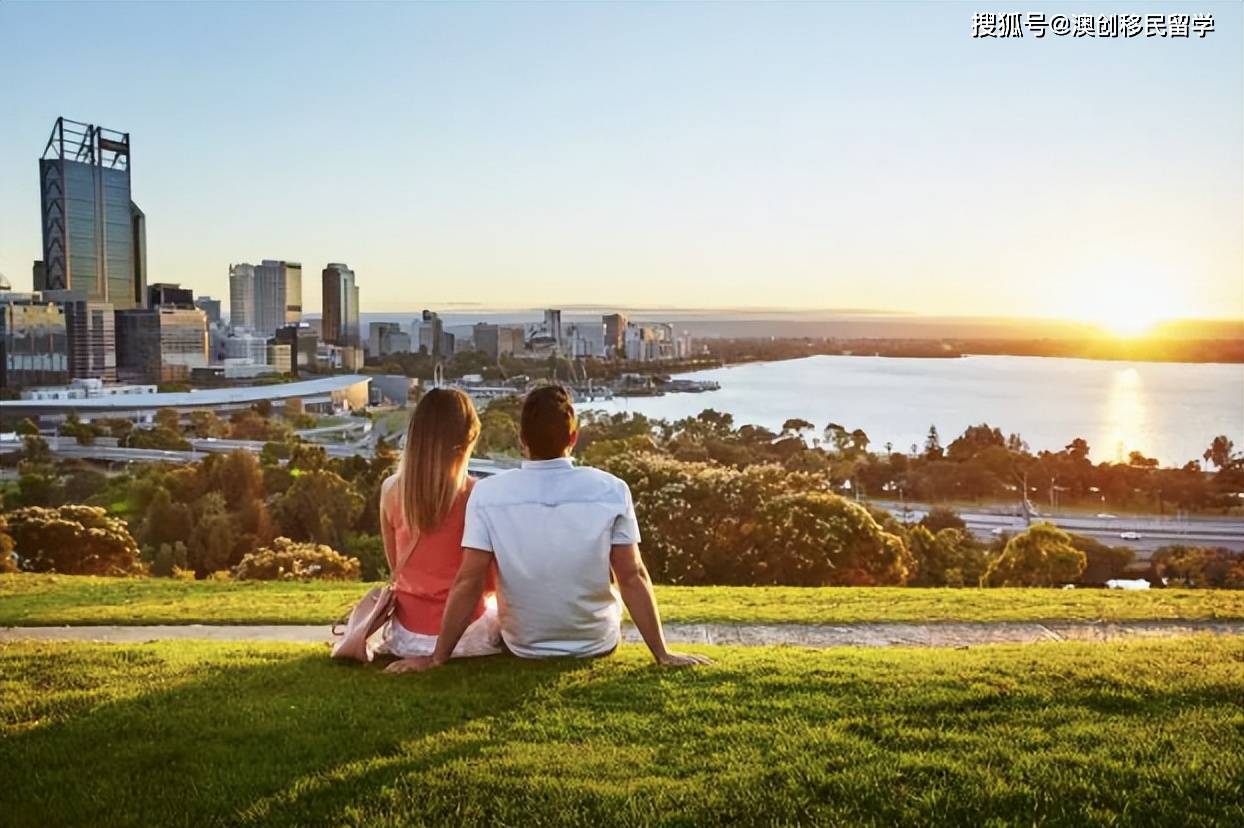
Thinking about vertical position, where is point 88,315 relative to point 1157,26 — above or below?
below

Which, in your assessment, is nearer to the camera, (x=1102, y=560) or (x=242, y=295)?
(x=1102, y=560)

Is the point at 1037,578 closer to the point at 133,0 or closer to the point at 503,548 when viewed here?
the point at 503,548

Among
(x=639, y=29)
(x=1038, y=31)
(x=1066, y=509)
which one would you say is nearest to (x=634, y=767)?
(x=1038, y=31)

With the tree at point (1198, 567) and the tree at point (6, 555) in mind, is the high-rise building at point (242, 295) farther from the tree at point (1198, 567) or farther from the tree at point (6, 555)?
the tree at point (1198, 567)

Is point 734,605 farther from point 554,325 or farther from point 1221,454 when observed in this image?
point 554,325

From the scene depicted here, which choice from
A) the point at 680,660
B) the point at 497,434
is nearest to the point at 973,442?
the point at 497,434

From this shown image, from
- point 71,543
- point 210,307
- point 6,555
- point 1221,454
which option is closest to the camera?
point 6,555

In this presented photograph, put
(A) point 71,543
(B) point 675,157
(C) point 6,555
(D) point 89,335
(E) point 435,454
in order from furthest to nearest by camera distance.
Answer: (D) point 89,335
(B) point 675,157
(A) point 71,543
(C) point 6,555
(E) point 435,454

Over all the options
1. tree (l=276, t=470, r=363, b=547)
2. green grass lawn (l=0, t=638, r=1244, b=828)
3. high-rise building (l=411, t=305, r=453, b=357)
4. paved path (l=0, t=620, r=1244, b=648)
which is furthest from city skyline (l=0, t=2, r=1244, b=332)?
green grass lawn (l=0, t=638, r=1244, b=828)
